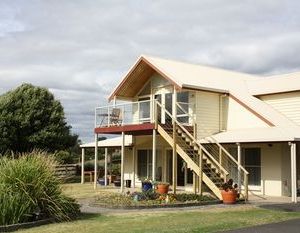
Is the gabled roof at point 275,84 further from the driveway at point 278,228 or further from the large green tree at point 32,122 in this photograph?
the large green tree at point 32,122

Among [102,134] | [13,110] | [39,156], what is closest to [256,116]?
[102,134]

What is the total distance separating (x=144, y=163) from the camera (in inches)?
1177

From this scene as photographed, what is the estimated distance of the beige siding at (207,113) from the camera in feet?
81.1

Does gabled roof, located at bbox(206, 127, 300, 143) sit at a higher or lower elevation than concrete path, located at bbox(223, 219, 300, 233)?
higher

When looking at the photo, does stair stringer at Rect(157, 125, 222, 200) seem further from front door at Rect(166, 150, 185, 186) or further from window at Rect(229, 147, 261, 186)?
window at Rect(229, 147, 261, 186)

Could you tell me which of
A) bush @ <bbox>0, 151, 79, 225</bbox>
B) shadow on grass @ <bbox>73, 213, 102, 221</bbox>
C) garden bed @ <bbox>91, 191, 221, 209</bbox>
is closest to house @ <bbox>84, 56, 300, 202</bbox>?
garden bed @ <bbox>91, 191, 221, 209</bbox>

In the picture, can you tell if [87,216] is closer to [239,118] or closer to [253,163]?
[253,163]

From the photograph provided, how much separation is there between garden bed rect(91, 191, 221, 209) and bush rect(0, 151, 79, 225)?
122 inches

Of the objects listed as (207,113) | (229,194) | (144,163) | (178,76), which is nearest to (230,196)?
(229,194)

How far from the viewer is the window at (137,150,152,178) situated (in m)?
29.4

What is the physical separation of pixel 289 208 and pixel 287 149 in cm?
596

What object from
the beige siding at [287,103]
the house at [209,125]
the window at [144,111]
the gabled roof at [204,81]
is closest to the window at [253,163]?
the house at [209,125]

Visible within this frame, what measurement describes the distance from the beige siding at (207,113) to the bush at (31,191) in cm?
1123

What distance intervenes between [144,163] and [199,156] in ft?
30.4
